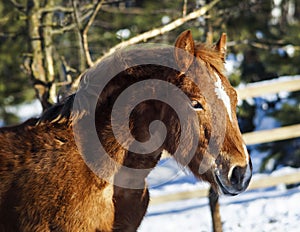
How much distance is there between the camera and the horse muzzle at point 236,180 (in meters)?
2.94

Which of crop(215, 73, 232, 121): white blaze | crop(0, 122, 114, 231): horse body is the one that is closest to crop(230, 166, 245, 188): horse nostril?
crop(215, 73, 232, 121): white blaze

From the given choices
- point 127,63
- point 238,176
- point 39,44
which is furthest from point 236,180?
point 39,44

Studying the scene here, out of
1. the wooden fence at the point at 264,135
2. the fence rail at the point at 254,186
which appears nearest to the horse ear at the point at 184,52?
the wooden fence at the point at 264,135

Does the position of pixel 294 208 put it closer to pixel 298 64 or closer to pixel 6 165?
pixel 298 64

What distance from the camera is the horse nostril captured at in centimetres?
294

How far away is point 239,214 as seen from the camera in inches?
262

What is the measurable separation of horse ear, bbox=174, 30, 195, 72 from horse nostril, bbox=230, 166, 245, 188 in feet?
2.30

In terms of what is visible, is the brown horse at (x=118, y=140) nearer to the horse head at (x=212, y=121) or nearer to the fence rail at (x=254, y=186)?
the horse head at (x=212, y=121)

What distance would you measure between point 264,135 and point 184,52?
4.47 meters

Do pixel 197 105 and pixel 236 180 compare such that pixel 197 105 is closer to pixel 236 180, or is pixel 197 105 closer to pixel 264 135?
pixel 236 180

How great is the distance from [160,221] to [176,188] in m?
1.50

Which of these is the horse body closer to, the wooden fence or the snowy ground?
the snowy ground

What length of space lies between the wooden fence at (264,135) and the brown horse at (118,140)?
384 cm

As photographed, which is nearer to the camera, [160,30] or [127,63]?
[127,63]
